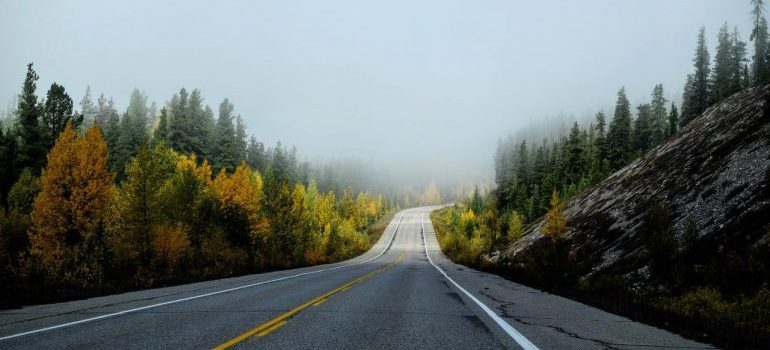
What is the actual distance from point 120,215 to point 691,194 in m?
38.7

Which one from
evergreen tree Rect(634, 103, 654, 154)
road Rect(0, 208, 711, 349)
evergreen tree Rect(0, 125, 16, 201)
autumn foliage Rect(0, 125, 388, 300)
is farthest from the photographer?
evergreen tree Rect(634, 103, 654, 154)

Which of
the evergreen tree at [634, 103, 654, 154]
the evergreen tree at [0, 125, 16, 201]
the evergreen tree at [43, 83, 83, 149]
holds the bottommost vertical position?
the evergreen tree at [0, 125, 16, 201]

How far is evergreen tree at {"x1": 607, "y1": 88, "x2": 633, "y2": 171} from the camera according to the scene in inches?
2830

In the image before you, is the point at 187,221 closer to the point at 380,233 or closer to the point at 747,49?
the point at 380,233

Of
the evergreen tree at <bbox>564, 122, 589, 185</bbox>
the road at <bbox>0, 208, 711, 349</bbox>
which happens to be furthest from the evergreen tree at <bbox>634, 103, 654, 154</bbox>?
the road at <bbox>0, 208, 711, 349</bbox>

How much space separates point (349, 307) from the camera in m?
10.6

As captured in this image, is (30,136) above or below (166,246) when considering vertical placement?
above

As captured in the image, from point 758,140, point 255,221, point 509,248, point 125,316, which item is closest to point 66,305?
point 125,316

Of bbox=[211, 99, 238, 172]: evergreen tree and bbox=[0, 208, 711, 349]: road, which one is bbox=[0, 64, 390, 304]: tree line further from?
bbox=[0, 208, 711, 349]: road

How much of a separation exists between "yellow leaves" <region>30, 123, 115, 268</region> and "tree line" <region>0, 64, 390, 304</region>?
0.06 metres

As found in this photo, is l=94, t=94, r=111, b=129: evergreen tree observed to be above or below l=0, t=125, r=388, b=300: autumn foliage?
above

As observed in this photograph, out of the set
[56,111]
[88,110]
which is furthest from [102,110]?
[56,111]

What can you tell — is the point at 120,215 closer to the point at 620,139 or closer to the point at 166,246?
the point at 166,246

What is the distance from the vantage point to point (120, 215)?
30.1 meters
